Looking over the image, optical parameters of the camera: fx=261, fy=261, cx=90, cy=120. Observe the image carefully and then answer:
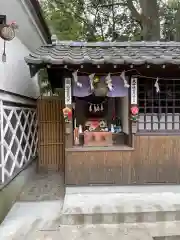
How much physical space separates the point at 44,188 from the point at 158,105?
370cm

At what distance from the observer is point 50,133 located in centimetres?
890

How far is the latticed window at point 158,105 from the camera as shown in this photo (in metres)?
6.69

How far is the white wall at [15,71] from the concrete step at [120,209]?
9.76 feet

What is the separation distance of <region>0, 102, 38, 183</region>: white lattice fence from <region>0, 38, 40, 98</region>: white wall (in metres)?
0.54

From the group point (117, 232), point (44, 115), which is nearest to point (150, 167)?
point (117, 232)

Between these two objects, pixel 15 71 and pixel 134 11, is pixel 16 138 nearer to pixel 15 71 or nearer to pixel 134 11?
pixel 15 71

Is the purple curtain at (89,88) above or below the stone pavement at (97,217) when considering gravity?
above

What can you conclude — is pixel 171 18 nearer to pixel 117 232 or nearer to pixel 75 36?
pixel 75 36

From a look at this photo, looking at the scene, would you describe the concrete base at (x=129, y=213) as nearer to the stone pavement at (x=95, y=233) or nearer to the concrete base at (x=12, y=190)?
the stone pavement at (x=95, y=233)

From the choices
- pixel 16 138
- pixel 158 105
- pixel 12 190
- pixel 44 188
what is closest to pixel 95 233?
pixel 12 190

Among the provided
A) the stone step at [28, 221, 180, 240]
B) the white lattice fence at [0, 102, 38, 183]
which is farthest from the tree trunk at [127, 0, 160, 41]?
the stone step at [28, 221, 180, 240]

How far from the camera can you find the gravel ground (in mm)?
6225

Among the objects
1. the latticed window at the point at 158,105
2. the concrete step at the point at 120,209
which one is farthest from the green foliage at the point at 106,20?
the concrete step at the point at 120,209

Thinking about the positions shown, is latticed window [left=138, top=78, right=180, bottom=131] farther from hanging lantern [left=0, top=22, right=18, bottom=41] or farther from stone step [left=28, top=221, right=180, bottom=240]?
hanging lantern [left=0, top=22, right=18, bottom=41]
